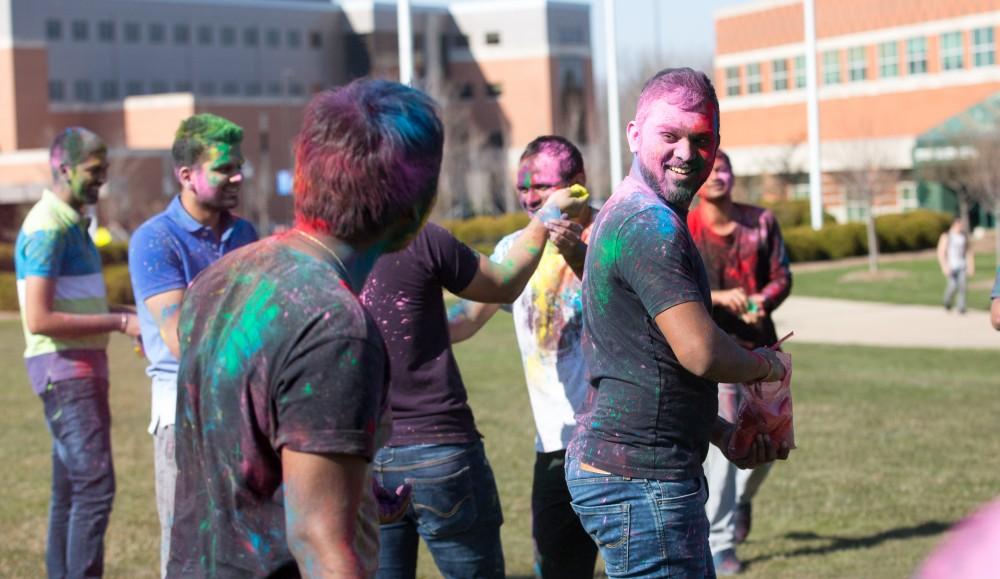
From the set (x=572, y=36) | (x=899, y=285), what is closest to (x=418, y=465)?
(x=899, y=285)

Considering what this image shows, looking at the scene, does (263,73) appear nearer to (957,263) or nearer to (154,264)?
(957,263)

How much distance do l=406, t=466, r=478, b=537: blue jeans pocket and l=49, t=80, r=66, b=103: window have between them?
83.4 m

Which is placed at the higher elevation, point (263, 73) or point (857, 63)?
point (263, 73)

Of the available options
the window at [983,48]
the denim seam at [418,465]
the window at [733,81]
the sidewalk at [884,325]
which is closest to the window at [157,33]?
the window at [733,81]

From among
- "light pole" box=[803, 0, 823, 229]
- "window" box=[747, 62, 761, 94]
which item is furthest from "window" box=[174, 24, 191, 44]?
"light pole" box=[803, 0, 823, 229]

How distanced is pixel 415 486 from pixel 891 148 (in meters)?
63.6

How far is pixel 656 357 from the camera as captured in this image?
364 centimetres

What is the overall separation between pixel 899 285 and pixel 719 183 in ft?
→ 79.7

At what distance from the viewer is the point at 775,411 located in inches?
151

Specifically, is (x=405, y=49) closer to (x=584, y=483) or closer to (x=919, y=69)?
(x=584, y=483)

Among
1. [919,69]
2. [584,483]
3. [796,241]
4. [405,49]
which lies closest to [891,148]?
[919,69]

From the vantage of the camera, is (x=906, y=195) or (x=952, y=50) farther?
(x=952, y=50)

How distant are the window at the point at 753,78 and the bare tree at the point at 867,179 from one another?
20.3 metres

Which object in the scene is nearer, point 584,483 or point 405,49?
point 584,483
